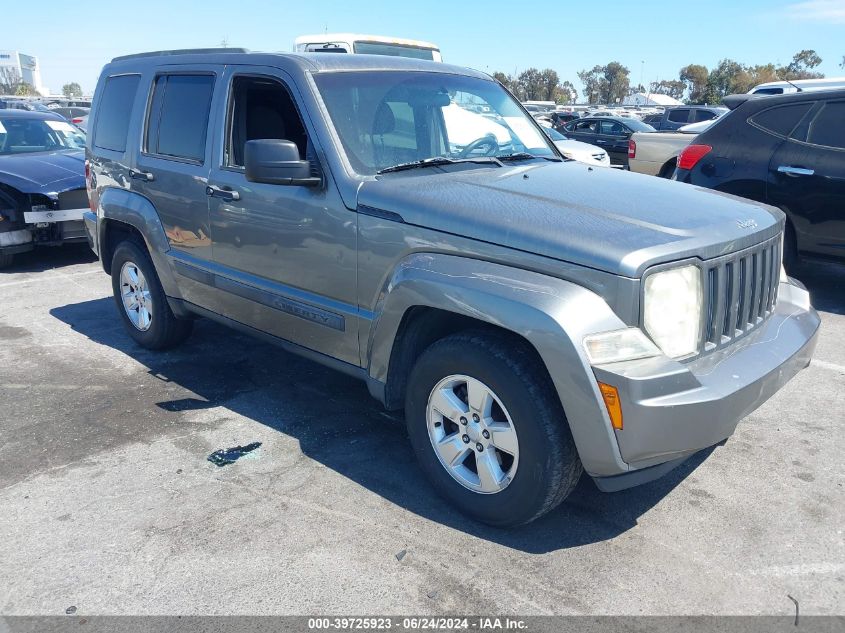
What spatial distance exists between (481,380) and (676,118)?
20.4 metres

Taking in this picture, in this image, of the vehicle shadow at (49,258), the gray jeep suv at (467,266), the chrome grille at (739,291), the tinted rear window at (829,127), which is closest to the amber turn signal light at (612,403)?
the gray jeep suv at (467,266)

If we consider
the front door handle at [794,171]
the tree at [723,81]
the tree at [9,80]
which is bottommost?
the front door handle at [794,171]

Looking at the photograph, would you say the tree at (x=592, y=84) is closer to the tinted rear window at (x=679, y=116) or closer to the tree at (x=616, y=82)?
the tree at (x=616, y=82)

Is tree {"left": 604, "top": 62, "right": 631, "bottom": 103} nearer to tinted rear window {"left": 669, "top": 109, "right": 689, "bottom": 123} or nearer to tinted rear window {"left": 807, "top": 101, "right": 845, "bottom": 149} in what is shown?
tinted rear window {"left": 669, "top": 109, "right": 689, "bottom": 123}

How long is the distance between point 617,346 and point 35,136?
29.5 feet

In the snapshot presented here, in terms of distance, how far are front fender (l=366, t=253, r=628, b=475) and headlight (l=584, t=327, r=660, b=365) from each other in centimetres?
3

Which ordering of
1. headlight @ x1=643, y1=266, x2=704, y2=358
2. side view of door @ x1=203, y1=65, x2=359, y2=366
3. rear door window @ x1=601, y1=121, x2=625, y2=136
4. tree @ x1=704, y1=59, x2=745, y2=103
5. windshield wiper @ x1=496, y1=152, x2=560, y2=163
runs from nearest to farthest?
headlight @ x1=643, y1=266, x2=704, y2=358
side view of door @ x1=203, y1=65, x2=359, y2=366
windshield wiper @ x1=496, y1=152, x2=560, y2=163
rear door window @ x1=601, y1=121, x2=625, y2=136
tree @ x1=704, y1=59, x2=745, y2=103

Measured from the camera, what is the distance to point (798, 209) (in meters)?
6.11

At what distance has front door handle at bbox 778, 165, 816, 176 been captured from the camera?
6.02m

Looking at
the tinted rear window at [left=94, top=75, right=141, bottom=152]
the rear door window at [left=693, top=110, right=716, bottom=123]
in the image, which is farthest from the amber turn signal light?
the rear door window at [left=693, top=110, right=716, bottom=123]

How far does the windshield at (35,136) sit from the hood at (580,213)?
740 centimetres

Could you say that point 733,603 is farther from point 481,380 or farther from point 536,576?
point 481,380

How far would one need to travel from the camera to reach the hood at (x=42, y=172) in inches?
306

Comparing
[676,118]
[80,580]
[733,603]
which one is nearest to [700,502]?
[733,603]
